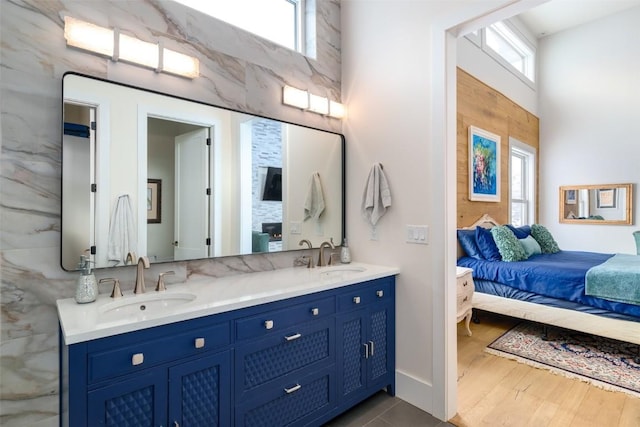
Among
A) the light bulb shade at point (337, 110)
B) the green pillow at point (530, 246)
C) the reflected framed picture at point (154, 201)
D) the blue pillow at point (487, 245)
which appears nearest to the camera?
the reflected framed picture at point (154, 201)

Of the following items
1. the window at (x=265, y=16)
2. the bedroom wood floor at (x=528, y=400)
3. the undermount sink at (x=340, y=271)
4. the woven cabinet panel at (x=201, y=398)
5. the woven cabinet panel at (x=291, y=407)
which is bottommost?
the bedroom wood floor at (x=528, y=400)

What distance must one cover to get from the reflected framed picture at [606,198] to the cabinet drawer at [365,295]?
17.1 ft

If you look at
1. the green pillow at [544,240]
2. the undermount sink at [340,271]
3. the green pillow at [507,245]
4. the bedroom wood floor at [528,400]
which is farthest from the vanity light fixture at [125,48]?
the green pillow at [544,240]

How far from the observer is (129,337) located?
4.08 feet

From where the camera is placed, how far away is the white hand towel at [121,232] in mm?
1688

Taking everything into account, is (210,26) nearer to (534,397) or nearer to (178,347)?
(178,347)

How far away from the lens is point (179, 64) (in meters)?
1.91

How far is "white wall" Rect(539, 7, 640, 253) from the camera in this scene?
5207 mm

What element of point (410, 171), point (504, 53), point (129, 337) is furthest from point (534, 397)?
point (504, 53)

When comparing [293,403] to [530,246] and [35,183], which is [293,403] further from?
[530,246]

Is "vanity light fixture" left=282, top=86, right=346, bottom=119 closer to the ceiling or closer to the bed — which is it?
the bed

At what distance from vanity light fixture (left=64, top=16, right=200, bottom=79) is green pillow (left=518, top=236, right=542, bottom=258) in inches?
157

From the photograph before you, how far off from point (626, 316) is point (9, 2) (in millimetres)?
4467

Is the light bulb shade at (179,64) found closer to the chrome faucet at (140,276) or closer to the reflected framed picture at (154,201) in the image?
the reflected framed picture at (154,201)
